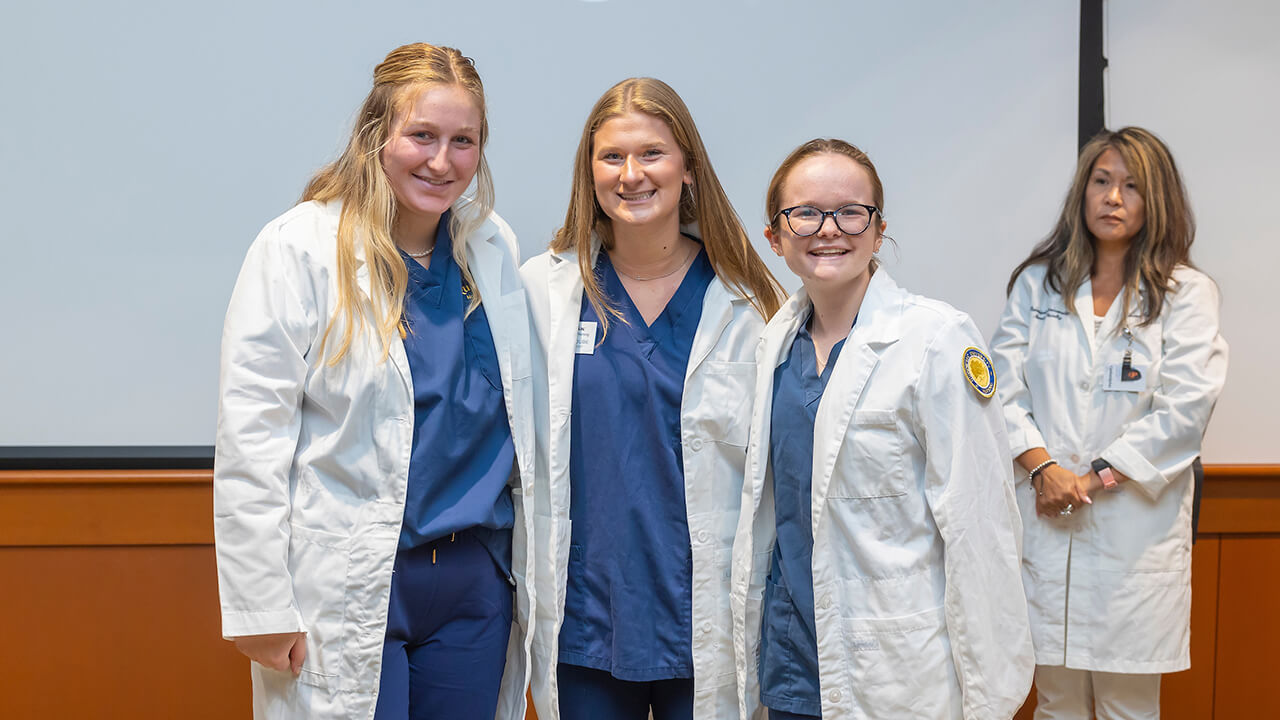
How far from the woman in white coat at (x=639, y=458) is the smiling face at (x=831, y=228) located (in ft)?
0.73

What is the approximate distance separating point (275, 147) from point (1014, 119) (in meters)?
2.03

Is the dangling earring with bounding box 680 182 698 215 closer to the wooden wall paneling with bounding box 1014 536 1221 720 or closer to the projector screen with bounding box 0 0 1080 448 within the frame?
Answer: the projector screen with bounding box 0 0 1080 448

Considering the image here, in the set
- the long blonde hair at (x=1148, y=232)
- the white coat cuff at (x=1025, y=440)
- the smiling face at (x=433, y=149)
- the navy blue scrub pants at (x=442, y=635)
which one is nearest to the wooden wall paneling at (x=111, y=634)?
the navy blue scrub pants at (x=442, y=635)

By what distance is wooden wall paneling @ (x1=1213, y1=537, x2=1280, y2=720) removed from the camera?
2.60m

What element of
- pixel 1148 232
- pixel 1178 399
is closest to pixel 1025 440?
pixel 1178 399

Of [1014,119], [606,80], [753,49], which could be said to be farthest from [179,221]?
[1014,119]

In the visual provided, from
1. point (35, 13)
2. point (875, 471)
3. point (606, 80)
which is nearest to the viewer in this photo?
point (875, 471)

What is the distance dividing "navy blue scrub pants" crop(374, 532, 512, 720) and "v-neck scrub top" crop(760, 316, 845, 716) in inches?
18.9

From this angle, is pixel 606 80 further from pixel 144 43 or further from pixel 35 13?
pixel 35 13

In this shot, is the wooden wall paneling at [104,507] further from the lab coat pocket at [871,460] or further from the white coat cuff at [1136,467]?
the white coat cuff at [1136,467]

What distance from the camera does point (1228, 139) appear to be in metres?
2.65

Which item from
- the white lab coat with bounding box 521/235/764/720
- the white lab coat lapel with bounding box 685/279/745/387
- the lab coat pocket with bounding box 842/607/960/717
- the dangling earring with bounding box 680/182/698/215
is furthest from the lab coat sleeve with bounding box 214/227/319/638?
the lab coat pocket with bounding box 842/607/960/717

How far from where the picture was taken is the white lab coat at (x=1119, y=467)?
2164 mm

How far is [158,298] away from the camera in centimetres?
237
